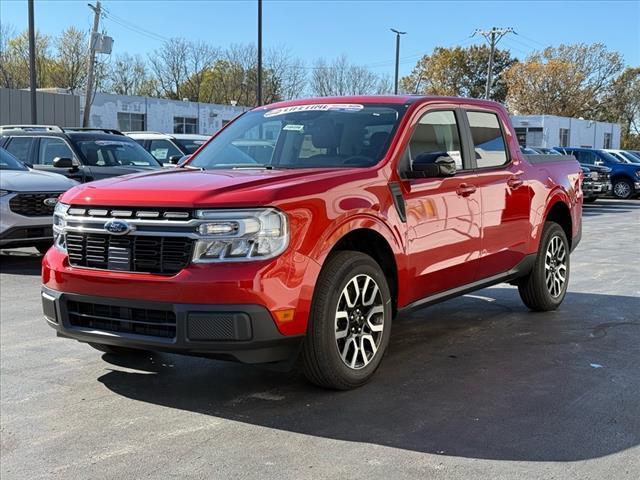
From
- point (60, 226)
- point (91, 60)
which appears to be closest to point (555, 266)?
point (60, 226)

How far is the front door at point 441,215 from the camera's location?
16.5 ft

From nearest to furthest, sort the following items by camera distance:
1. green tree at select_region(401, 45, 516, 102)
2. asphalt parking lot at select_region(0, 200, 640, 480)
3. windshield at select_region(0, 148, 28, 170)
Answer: asphalt parking lot at select_region(0, 200, 640, 480), windshield at select_region(0, 148, 28, 170), green tree at select_region(401, 45, 516, 102)

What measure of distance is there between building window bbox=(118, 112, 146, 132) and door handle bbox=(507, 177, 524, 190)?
3718 centimetres

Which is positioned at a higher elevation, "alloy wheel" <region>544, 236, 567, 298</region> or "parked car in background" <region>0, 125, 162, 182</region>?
"parked car in background" <region>0, 125, 162, 182</region>

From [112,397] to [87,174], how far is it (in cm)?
757

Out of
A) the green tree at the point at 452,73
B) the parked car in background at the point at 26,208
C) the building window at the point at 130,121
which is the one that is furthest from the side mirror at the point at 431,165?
the green tree at the point at 452,73

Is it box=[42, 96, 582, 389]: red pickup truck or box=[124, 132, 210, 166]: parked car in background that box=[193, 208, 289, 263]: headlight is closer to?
box=[42, 96, 582, 389]: red pickup truck

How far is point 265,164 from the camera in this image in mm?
5207

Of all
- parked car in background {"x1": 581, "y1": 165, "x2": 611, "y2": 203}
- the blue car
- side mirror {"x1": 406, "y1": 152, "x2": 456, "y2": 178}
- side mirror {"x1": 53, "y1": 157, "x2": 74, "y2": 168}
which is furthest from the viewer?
the blue car

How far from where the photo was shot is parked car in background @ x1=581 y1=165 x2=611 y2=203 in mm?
24266

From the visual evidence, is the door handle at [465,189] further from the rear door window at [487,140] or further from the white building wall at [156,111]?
the white building wall at [156,111]

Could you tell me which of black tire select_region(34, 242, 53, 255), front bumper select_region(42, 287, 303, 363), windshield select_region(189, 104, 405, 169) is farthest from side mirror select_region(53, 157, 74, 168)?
front bumper select_region(42, 287, 303, 363)

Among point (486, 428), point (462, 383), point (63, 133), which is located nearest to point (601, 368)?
point (462, 383)

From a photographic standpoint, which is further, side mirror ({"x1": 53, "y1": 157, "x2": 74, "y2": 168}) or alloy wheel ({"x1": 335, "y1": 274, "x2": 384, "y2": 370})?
side mirror ({"x1": 53, "y1": 157, "x2": 74, "y2": 168})
